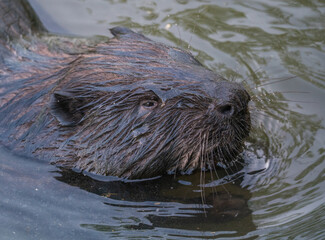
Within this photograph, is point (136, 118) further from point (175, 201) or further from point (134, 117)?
point (175, 201)

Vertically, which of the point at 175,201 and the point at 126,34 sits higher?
the point at 126,34

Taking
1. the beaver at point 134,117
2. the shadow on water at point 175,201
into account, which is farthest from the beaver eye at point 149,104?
the shadow on water at point 175,201

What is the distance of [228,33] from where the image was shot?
19.7ft

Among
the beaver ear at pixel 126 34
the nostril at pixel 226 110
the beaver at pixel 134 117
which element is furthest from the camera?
the beaver ear at pixel 126 34

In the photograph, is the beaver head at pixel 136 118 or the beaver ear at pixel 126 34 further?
the beaver ear at pixel 126 34

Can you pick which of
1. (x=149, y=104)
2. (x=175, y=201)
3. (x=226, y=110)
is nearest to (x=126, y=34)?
(x=149, y=104)

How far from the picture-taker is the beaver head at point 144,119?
3.88 m

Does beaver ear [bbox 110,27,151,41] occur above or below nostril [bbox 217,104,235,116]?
above

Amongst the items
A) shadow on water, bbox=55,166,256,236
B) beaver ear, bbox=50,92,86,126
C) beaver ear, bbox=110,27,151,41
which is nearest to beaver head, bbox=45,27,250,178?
beaver ear, bbox=50,92,86,126

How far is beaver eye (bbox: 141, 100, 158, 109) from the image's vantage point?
392 centimetres

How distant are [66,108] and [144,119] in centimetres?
56

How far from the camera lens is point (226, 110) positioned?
150 inches

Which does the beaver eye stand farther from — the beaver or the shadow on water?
the shadow on water

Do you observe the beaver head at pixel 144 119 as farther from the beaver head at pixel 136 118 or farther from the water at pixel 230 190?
the water at pixel 230 190
